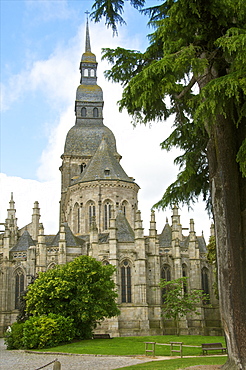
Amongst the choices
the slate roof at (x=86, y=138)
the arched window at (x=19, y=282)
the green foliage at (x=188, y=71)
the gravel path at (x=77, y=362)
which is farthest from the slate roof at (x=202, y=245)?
the green foliage at (x=188, y=71)

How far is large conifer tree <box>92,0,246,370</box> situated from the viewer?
1151cm

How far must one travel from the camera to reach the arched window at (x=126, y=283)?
137 ft

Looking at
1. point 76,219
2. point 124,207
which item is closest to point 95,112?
point 124,207

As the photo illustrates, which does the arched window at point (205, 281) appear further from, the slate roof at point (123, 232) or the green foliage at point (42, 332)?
the green foliage at point (42, 332)

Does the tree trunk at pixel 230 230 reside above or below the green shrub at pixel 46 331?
above

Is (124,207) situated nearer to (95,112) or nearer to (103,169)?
(103,169)

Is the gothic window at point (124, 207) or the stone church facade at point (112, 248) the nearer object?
the stone church facade at point (112, 248)

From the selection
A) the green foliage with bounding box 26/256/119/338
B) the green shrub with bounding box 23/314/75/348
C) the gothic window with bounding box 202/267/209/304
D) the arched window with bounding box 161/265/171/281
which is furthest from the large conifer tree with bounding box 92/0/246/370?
the gothic window with bounding box 202/267/209/304

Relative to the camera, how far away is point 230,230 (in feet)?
42.0

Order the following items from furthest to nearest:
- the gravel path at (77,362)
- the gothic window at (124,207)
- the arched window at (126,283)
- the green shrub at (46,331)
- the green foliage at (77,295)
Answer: the gothic window at (124,207) < the arched window at (126,283) < the green foliage at (77,295) < the green shrub at (46,331) < the gravel path at (77,362)

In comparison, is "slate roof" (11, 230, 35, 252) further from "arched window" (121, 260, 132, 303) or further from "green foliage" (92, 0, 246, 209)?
"green foliage" (92, 0, 246, 209)

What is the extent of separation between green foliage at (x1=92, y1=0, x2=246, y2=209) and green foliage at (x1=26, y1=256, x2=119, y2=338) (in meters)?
15.8

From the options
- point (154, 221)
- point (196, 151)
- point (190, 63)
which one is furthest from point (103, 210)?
point (190, 63)

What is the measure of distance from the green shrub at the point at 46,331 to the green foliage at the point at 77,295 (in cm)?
161
